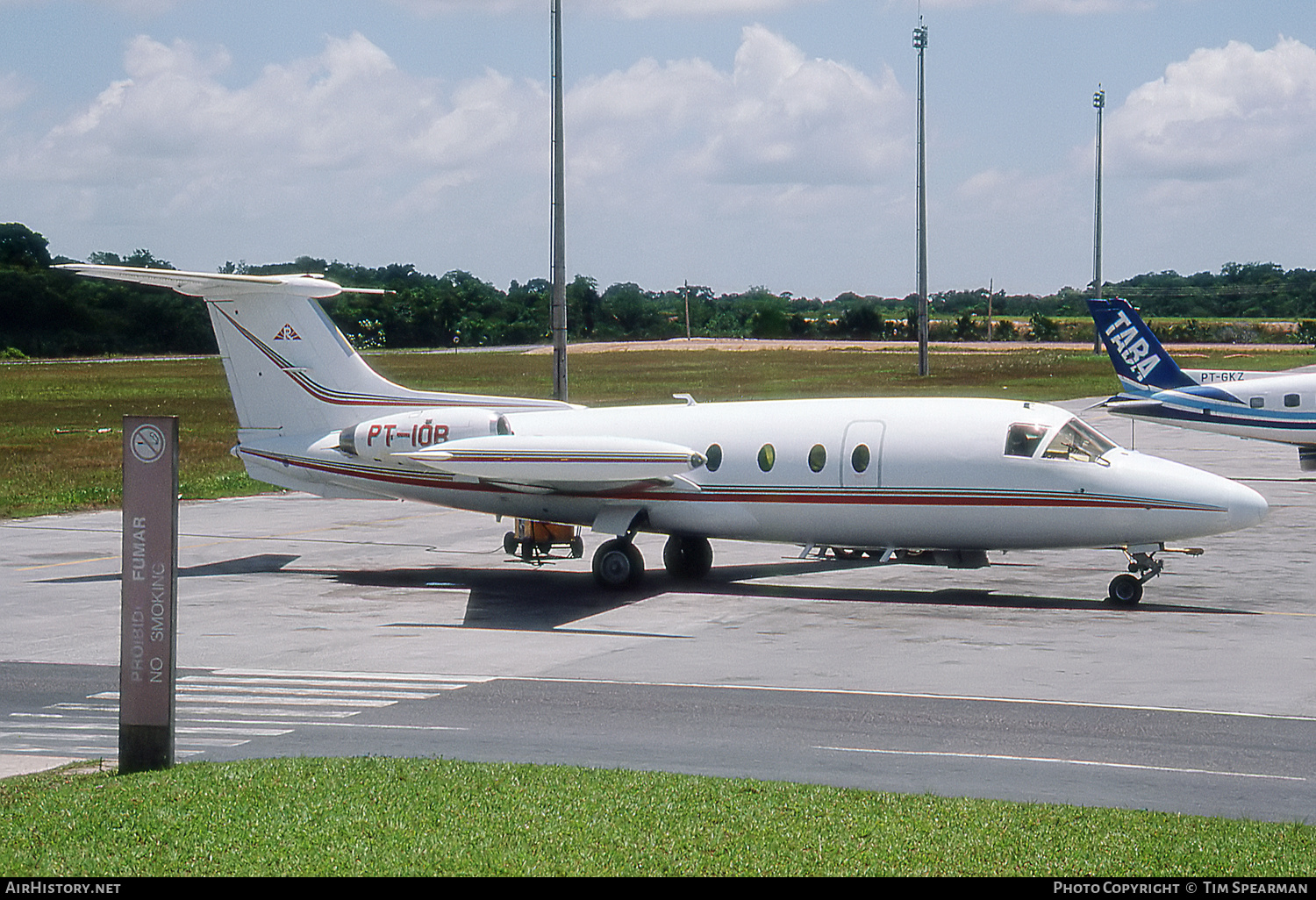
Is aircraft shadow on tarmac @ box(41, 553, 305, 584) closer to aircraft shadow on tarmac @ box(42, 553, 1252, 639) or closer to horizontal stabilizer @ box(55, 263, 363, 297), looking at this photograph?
aircraft shadow on tarmac @ box(42, 553, 1252, 639)

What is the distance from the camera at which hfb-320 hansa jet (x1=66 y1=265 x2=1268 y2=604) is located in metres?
23.0

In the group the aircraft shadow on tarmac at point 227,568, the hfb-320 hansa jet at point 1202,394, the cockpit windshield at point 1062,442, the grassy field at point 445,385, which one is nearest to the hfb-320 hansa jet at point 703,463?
the cockpit windshield at point 1062,442

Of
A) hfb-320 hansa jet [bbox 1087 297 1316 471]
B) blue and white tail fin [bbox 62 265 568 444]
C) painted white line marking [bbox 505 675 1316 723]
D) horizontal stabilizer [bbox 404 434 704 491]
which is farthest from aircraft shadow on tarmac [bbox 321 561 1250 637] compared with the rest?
hfb-320 hansa jet [bbox 1087 297 1316 471]

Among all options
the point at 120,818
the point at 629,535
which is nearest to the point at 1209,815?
the point at 120,818

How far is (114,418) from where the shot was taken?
71188 millimetres

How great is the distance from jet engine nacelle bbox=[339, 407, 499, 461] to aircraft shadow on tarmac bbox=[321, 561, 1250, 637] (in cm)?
232

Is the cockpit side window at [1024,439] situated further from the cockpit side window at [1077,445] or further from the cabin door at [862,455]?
the cabin door at [862,455]

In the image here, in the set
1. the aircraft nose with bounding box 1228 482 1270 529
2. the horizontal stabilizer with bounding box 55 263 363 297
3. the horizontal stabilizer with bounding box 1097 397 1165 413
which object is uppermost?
the horizontal stabilizer with bounding box 55 263 363 297

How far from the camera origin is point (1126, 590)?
2297cm

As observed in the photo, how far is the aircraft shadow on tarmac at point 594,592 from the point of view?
22.7m

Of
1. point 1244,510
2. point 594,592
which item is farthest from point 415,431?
point 1244,510

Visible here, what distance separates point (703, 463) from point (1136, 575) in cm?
677

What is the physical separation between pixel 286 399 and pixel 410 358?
10165 centimetres

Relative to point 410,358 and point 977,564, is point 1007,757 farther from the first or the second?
point 410,358
